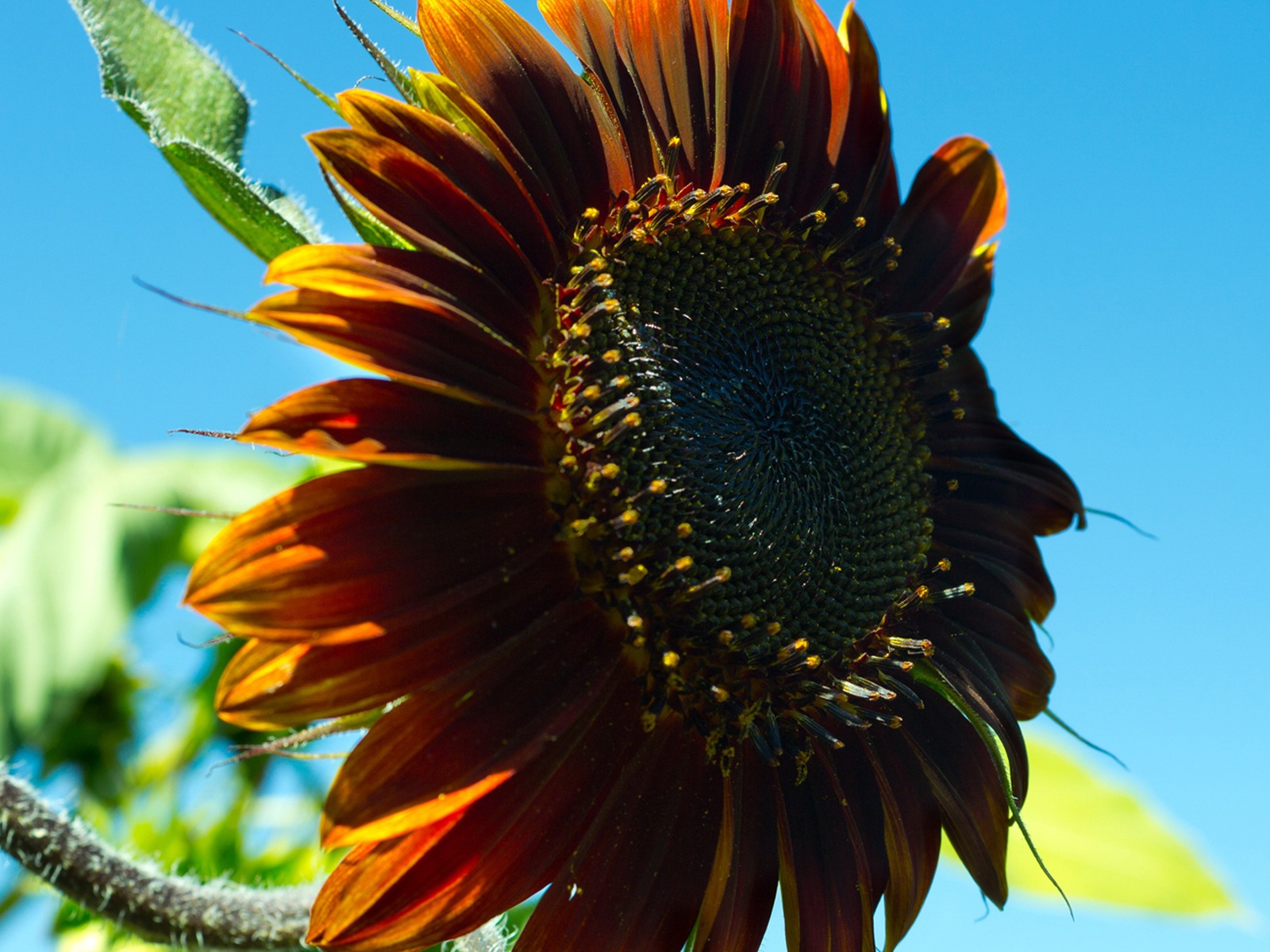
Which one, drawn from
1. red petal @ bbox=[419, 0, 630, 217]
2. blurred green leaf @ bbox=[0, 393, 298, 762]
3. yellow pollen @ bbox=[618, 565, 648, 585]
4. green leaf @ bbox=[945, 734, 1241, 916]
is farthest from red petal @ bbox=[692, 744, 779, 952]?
blurred green leaf @ bbox=[0, 393, 298, 762]

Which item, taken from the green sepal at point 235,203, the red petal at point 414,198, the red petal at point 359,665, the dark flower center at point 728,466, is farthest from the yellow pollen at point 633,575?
the green sepal at point 235,203

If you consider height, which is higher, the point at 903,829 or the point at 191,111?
the point at 191,111

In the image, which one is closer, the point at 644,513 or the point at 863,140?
the point at 644,513

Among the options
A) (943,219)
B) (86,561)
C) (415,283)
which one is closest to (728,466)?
(415,283)

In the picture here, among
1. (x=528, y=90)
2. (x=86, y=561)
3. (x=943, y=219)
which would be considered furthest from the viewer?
(x=86, y=561)

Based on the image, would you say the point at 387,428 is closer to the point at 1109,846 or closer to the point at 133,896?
the point at 133,896

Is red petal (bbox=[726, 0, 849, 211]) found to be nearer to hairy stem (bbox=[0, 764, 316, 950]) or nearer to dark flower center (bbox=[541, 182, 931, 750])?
dark flower center (bbox=[541, 182, 931, 750])

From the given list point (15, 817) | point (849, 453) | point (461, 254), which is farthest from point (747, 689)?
point (15, 817)
